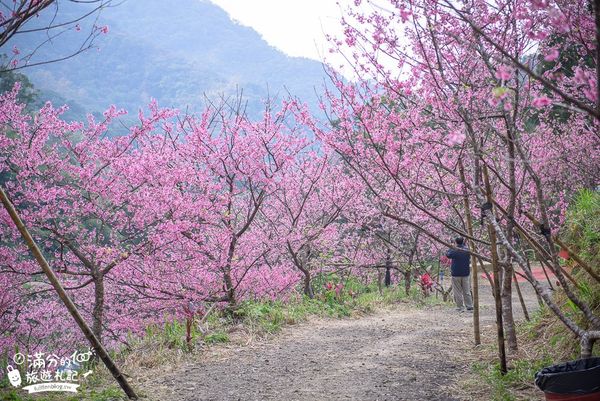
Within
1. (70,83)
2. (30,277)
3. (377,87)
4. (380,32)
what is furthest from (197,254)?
(70,83)

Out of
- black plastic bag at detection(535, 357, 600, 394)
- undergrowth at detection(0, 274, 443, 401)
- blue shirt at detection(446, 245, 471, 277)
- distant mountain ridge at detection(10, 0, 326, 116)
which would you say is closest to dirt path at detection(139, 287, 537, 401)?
undergrowth at detection(0, 274, 443, 401)

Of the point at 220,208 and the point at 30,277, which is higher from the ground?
the point at 220,208

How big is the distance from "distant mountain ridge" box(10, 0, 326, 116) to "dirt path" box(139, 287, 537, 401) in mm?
41765

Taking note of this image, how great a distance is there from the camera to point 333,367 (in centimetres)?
588

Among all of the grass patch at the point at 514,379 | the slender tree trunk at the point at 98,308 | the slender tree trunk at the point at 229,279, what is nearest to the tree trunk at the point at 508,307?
the grass patch at the point at 514,379

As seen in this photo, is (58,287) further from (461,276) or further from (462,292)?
(462,292)

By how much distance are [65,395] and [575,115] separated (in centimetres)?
1229

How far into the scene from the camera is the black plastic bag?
3107 mm

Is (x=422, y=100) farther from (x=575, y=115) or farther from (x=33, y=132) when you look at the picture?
(x=575, y=115)

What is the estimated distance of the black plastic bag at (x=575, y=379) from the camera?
3.11 metres

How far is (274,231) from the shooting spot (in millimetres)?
11297

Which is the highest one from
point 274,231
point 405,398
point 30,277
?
point 274,231

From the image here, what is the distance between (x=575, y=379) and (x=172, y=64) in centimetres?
8783

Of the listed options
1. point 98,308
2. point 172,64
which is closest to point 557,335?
point 98,308
